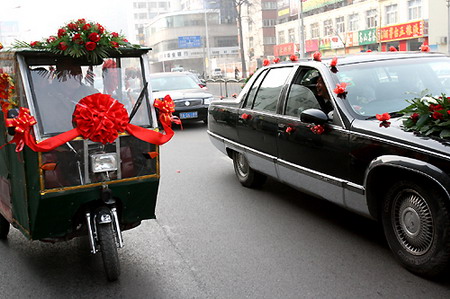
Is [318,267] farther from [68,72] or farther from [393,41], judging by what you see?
[393,41]

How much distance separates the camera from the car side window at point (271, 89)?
6338 millimetres

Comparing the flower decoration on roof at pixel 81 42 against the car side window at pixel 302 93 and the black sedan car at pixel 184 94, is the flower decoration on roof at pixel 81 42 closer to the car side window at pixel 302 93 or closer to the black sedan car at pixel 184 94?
the car side window at pixel 302 93

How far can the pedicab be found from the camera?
13.3ft

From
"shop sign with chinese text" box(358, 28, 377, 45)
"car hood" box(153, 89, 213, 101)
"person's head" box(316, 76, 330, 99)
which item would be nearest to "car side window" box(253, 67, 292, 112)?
"person's head" box(316, 76, 330, 99)

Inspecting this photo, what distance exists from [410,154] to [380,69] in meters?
1.67

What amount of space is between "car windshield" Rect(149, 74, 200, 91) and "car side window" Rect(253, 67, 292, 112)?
32.2 feet

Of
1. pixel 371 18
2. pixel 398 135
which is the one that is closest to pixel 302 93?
pixel 398 135

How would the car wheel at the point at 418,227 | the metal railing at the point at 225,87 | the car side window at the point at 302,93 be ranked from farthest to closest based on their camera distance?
1. the metal railing at the point at 225,87
2. the car side window at the point at 302,93
3. the car wheel at the point at 418,227

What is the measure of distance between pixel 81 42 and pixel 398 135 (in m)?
2.55

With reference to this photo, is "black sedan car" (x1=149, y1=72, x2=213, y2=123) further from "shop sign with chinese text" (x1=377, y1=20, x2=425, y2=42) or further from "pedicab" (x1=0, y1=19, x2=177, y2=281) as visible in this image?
"shop sign with chinese text" (x1=377, y1=20, x2=425, y2=42)

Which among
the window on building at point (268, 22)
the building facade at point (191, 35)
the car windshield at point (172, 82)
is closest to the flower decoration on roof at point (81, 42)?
the car windshield at point (172, 82)

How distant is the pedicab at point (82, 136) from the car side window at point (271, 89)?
2.08 meters

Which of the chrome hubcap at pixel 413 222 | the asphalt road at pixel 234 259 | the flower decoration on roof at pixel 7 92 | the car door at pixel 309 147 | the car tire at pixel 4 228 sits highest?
the flower decoration on roof at pixel 7 92

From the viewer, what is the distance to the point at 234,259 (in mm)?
4723
